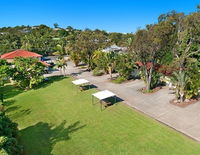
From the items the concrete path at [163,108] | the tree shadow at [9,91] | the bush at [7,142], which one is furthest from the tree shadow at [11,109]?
the concrete path at [163,108]

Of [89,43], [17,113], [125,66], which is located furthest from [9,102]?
[89,43]

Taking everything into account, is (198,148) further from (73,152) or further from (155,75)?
(155,75)

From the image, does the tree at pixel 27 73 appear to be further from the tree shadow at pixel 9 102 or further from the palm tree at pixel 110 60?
the palm tree at pixel 110 60

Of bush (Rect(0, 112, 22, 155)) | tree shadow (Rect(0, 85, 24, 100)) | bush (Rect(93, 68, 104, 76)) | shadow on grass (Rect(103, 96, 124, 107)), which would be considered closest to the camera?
bush (Rect(0, 112, 22, 155))

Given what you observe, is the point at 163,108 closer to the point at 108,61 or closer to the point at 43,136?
the point at 43,136

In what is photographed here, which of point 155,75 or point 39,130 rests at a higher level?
point 155,75

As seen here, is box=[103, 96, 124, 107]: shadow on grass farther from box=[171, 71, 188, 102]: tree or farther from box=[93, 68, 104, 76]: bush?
box=[93, 68, 104, 76]: bush

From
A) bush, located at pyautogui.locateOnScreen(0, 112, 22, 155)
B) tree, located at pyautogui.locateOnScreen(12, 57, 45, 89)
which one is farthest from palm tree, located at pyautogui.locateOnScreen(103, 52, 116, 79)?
bush, located at pyautogui.locateOnScreen(0, 112, 22, 155)

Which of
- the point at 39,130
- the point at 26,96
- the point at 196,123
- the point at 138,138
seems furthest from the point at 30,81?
the point at 196,123
